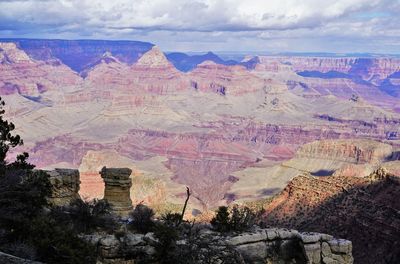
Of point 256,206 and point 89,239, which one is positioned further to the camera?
point 256,206

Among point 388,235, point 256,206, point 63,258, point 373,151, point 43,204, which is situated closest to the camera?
point 63,258

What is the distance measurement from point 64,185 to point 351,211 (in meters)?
25.5

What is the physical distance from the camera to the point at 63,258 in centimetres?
1288

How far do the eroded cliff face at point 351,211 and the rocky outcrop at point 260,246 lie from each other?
746 inches

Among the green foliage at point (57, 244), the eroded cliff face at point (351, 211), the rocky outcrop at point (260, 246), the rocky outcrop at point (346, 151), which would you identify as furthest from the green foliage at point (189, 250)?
the rocky outcrop at point (346, 151)

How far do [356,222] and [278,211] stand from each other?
9.98 meters

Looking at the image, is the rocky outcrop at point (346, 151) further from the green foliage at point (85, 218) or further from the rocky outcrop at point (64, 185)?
the green foliage at point (85, 218)

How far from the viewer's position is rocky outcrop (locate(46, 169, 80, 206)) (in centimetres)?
2256

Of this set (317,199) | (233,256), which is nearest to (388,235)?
(317,199)

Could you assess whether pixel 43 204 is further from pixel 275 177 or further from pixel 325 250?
pixel 275 177

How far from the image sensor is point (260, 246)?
17.2 meters

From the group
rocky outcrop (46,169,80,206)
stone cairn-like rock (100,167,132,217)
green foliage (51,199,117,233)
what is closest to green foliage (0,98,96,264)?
green foliage (51,199,117,233)

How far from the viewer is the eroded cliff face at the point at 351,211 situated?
3750cm

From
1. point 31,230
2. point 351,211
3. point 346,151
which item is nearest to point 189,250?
point 31,230
